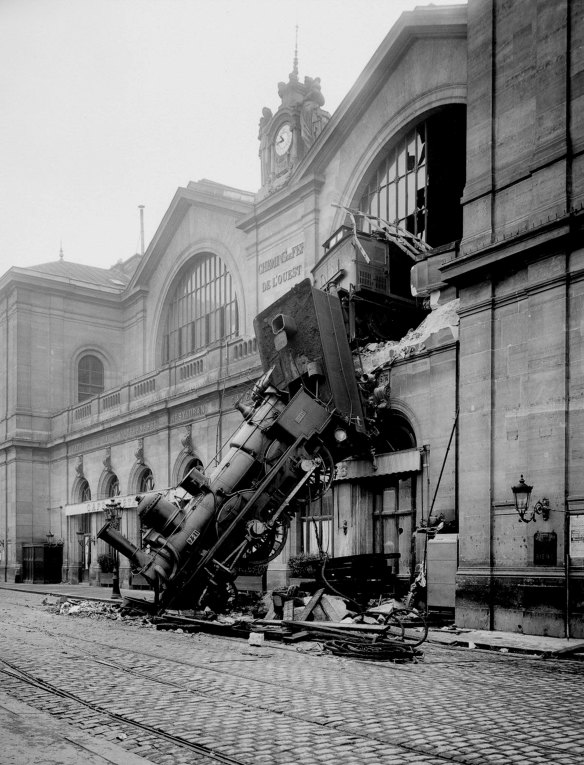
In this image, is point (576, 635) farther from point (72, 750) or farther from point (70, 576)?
point (70, 576)

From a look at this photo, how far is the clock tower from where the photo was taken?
30.8m

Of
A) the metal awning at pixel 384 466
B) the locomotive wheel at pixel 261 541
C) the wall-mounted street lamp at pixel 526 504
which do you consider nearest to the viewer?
the wall-mounted street lamp at pixel 526 504

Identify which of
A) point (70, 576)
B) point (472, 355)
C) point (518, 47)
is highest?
point (518, 47)

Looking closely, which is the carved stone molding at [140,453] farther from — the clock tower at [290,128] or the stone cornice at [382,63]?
the stone cornice at [382,63]

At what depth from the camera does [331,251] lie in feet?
74.4

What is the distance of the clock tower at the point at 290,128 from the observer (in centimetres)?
3080

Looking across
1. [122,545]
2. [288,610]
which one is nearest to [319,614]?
[288,610]

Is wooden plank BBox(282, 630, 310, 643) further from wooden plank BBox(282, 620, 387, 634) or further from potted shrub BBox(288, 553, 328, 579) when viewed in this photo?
potted shrub BBox(288, 553, 328, 579)

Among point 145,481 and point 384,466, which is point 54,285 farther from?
point 384,466

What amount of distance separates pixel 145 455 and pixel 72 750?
89.5 ft

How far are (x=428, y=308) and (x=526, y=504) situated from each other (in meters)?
6.37

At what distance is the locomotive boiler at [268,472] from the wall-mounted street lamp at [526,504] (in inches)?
165

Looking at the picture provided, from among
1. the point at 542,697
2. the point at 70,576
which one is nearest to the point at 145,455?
the point at 70,576

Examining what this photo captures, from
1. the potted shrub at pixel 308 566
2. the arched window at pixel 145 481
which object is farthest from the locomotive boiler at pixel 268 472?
the arched window at pixel 145 481
